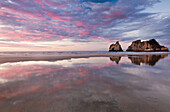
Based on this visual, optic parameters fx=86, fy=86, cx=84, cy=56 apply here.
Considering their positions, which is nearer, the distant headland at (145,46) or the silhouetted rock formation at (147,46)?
the silhouetted rock formation at (147,46)

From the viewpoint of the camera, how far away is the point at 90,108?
2801mm

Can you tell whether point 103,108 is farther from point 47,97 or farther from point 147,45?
point 147,45

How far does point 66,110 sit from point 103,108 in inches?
47.0

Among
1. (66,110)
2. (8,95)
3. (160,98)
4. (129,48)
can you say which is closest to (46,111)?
(66,110)

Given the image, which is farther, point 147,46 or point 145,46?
point 145,46

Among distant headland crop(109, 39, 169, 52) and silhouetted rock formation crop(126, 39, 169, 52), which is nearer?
silhouetted rock formation crop(126, 39, 169, 52)

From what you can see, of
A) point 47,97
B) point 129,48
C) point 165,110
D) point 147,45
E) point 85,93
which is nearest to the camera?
point 165,110

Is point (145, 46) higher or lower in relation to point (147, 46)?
higher

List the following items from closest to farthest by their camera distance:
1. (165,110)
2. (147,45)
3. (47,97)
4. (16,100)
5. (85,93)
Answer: (165,110), (16,100), (47,97), (85,93), (147,45)

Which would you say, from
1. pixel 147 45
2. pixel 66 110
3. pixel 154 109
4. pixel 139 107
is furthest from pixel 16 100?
pixel 147 45

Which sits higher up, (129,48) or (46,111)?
(129,48)

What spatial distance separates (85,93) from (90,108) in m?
1.06

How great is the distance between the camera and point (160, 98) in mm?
3342

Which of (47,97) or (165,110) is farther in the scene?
(47,97)
